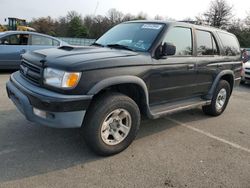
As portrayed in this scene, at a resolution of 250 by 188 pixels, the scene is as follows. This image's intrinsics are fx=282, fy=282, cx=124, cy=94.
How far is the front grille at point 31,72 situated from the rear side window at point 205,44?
2.90 meters

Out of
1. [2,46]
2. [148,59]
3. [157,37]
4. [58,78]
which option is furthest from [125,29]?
[2,46]

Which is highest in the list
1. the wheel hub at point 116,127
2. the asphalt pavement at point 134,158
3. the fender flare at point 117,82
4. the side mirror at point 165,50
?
the side mirror at point 165,50

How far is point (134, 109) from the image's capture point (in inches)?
153

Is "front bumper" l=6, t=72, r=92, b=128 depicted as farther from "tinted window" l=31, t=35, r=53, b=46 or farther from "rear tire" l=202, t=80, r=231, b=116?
"tinted window" l=31, t=35, r=53, b=46

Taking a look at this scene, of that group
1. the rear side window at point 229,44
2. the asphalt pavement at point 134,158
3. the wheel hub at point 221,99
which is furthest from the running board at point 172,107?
the rear side window at point 229,44

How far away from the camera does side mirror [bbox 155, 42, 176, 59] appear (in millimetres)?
4133

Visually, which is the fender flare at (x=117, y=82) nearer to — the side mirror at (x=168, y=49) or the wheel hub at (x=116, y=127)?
the wheel hub at (x=116, y=127)

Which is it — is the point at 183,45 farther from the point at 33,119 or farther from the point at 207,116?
the point at 33,119

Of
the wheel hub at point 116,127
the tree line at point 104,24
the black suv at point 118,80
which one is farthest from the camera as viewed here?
the tree line at point 104,24

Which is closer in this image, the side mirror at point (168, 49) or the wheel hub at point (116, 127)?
the wheel hub at point (116, 127)

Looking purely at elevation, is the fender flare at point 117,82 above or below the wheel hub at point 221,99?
above

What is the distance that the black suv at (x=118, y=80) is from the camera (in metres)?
3.35

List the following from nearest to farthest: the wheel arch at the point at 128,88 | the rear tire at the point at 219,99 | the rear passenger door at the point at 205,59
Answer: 1. the wheel arch at the point at 128,88
2. the rear passenger door at the point at 205,59
3. the rear tire at the point at 219,99

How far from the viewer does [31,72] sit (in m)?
3.80
